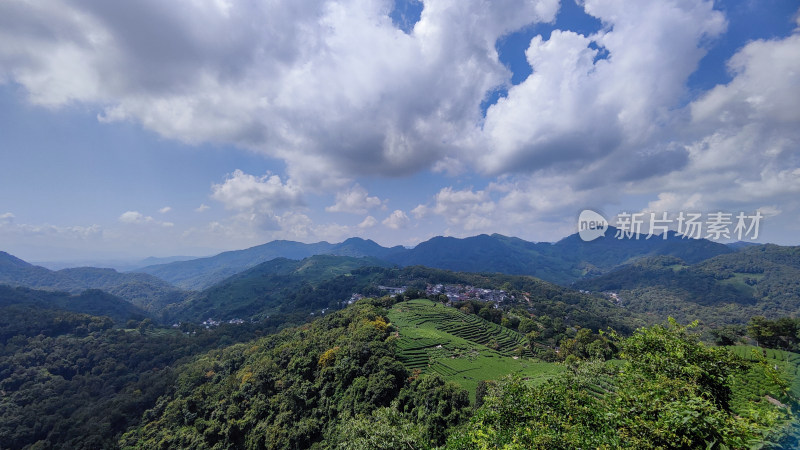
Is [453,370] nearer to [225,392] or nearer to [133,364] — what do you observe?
[225,392]

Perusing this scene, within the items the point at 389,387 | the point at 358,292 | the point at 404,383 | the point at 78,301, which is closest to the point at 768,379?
the point at 389,387

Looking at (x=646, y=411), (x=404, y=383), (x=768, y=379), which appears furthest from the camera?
(x=404, y=383)

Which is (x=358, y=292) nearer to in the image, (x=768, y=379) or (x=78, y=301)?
(x=78, y=301)

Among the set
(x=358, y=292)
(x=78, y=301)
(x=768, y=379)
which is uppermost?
(x=768, y=379)

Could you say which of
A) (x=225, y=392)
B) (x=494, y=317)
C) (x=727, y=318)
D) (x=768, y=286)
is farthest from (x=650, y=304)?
(x=225, y=392)

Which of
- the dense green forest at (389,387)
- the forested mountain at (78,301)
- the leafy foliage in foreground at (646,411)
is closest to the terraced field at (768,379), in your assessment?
the dense green forest at (389,387)

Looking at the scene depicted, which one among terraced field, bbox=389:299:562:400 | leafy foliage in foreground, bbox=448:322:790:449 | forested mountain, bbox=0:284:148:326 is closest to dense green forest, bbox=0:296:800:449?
leafy foliage in foreground, bbox=448:322:790:449

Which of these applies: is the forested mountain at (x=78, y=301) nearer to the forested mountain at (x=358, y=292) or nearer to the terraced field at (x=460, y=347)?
the forested mountain at (x=358, y=292)
